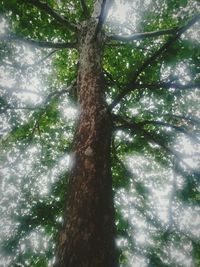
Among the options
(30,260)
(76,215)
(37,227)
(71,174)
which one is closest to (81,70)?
(71,174)

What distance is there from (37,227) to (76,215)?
4.64 meters

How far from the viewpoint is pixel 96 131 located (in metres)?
3.75

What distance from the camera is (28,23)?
27.5 ft

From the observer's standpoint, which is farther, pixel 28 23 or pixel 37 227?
pixel 28 23

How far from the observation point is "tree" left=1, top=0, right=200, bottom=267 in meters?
2.93

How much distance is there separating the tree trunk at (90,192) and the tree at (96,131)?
0.01m

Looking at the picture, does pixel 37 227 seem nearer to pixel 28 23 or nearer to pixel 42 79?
pixel 42 79

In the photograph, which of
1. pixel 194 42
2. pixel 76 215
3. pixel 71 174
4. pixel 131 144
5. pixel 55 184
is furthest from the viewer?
pixel 131 144

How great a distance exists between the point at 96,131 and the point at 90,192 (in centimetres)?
103

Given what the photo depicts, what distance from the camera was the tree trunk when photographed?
2400 millimetres

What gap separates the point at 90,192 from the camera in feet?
9.62

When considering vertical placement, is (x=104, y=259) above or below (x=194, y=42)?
below

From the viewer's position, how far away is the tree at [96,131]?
2.93 meters

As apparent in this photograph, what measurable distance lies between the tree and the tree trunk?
0.01 m
